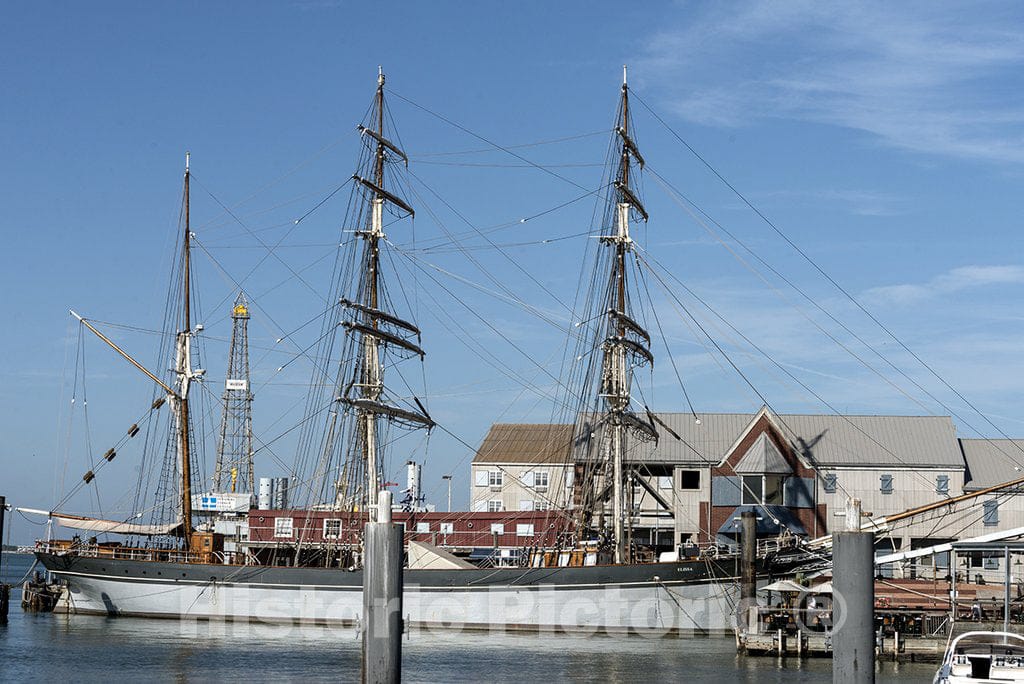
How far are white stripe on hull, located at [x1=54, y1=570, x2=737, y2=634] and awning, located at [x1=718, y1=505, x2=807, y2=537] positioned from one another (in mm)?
14809

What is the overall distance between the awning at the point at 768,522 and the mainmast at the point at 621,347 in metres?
9.98

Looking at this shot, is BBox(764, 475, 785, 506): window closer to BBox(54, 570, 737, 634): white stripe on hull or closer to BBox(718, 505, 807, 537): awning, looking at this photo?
BBox(718, 505, 807, 537): awning

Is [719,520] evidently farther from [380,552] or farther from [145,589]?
[380,552]

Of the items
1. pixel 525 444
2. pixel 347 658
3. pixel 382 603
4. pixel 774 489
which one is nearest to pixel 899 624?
pixel 347 658

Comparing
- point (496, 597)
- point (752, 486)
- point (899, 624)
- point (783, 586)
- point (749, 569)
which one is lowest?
point (899, 624)

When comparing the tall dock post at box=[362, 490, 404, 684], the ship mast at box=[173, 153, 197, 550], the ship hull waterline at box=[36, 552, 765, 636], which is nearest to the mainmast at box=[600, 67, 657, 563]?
the ship hull waterline at box=[36, 552, 765, 636]

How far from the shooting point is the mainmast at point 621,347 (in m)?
70.6

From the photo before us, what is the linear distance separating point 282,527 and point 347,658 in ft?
87.2

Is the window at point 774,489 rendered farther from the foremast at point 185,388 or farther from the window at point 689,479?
the foremast at point 185,388

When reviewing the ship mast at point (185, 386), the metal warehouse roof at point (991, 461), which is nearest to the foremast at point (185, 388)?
the ship mast at point (185, 386)

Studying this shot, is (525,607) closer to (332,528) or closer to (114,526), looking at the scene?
(332,528)

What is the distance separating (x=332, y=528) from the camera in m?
72.4

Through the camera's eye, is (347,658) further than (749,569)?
No

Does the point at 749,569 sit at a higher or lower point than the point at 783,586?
higher
